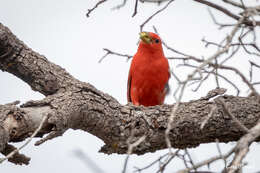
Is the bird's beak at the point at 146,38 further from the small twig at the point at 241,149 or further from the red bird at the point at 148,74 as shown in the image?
the small twig at the point at 241,149

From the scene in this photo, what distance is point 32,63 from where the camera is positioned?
3934mm

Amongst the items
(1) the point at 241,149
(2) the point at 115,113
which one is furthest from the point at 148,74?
(1) the point at 241,149

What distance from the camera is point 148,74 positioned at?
5.83 metres

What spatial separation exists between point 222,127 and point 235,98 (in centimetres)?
40

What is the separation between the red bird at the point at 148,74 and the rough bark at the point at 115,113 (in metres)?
1.61

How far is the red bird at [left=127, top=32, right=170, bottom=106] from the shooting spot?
581cm

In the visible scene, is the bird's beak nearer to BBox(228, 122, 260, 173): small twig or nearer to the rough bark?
the rough bark

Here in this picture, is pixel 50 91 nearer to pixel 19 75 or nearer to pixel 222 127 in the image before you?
pixel 19 75

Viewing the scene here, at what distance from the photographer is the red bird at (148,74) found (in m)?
5.81

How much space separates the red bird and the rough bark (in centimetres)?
161

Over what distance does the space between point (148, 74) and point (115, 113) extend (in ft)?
6.41

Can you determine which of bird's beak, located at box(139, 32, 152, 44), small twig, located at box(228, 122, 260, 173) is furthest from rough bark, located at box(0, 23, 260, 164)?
bird's beak, located at box(139, 32, 152, 44)

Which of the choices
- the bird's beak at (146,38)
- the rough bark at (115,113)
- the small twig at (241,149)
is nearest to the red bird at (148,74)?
the bird's beak at (146,38)

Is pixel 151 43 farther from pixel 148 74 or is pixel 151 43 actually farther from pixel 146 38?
pixel 148 74
